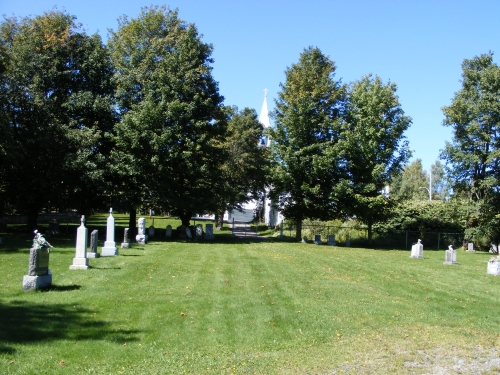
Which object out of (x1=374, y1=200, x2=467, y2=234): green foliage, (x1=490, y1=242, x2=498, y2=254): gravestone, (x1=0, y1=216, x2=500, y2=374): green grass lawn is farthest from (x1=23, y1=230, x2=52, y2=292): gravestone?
(x1=374, y1=200, x2=467, y2=234): green foliage

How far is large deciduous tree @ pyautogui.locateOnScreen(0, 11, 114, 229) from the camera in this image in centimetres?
2662

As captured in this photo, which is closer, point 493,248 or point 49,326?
point 49,326

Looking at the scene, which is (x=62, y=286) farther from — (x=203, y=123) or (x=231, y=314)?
(x=203, y=123)

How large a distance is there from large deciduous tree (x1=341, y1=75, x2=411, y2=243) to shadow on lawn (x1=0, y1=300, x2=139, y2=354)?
77.4 feet

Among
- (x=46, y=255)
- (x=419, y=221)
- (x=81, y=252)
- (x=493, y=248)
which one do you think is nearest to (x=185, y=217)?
(x=419, y=221)

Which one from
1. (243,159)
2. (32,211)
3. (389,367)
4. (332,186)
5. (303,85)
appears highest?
(303,85)

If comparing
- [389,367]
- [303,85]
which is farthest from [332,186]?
[389,367]

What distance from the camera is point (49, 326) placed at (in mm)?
7730

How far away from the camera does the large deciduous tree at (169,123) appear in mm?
27547

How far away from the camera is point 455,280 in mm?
15633

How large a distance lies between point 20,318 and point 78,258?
5.85 metres

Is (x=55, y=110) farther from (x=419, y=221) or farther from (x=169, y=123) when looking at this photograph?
(x=419, y=221)

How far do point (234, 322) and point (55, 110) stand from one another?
24220 millimetres

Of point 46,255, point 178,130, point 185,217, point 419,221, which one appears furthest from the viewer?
point 419,221
